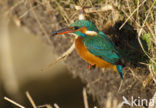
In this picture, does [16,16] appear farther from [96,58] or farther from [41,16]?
[96,58]

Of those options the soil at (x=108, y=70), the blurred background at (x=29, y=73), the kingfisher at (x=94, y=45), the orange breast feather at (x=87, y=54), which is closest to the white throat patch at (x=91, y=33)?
the kingfisher at (x=94, y=45)

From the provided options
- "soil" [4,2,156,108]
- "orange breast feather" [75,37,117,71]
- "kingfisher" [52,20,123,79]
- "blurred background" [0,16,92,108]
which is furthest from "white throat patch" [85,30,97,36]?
"blurred background" [0,16,92,108]

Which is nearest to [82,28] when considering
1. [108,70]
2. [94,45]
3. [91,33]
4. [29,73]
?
[91,33]

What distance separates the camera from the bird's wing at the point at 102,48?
10.4 ft

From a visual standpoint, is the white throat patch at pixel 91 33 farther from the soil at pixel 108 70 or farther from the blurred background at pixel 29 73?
the blurred background at pixel 29 73

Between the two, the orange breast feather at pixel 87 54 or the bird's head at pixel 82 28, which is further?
the orange breast feather at pixel 87 54

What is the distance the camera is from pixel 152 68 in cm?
316

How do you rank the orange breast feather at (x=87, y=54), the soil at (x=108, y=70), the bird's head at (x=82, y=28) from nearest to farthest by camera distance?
the bird's head at (x=82, y=28) → the orange breast feather at (x=87, y=54) → the soil at (x=108, y=70)

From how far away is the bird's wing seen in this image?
317cm

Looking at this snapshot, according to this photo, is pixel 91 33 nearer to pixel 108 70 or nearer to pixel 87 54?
pixel 87 54

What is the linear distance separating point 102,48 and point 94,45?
86mm

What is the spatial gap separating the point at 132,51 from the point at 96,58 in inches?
16.0

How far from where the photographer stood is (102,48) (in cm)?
323

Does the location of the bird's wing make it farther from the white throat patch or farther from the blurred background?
the blurred background
